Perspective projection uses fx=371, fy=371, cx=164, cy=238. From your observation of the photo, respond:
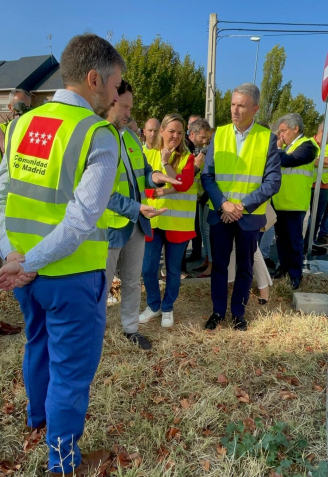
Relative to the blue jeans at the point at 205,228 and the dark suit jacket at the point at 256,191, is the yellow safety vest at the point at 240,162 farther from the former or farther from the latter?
the blue jeans at the point at 205,228

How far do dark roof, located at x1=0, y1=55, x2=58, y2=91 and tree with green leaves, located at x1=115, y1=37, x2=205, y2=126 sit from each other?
13293 millimetres

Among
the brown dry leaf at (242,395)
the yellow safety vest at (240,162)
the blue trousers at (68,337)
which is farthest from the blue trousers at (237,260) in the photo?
the blue trousers at (68,337)

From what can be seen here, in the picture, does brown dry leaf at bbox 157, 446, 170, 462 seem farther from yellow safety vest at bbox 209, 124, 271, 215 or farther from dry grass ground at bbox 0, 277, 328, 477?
yellow safety vest at bbox 209, 124, 271, 215

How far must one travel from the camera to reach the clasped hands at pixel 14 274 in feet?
4.96

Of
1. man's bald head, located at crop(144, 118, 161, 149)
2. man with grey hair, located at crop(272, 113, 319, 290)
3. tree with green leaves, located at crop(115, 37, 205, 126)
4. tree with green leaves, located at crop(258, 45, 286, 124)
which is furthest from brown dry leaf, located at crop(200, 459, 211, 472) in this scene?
tree with green leaves, located at crop(258, 45, 286, 124)

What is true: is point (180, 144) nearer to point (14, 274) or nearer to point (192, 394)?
point (192, 394)

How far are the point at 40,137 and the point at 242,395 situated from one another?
2220mm

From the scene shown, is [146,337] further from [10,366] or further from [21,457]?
[21,457]

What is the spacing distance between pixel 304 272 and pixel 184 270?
1.72 m

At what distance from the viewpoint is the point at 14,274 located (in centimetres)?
152

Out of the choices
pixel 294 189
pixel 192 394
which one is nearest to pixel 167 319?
pixel 192 394

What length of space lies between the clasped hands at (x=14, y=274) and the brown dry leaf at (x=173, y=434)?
4.68 feet

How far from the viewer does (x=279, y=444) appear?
219 centimetres

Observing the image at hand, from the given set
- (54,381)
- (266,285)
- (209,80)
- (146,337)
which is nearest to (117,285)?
(146,337)
